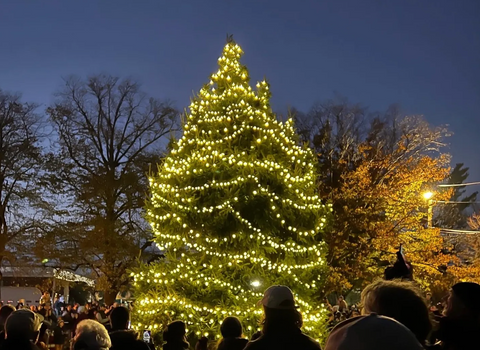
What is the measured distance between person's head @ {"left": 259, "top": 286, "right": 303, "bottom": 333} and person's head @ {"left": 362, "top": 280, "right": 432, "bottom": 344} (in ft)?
3.82

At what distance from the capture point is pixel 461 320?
3.33 m

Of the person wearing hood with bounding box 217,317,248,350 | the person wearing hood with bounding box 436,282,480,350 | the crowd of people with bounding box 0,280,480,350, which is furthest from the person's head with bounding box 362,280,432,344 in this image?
the person wearing hood with bounding box 217,317,248,350

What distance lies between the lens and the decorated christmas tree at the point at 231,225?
430 inches

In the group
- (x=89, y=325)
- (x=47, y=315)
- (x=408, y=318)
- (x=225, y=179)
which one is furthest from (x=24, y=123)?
(x=408, y=318)

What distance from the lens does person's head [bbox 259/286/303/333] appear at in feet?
12.5

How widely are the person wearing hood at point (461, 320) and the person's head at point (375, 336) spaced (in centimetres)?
202

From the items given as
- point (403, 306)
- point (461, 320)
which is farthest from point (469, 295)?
point (403, 306)

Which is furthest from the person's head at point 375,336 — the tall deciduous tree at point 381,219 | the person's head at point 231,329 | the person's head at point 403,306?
the tall deciduous tree at point 381,219

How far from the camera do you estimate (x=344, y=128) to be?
3027 centimetres

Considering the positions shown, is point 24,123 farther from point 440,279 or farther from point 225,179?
point 440,279

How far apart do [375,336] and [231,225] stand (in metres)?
9.64

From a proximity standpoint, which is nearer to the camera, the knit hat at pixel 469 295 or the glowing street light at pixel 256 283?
the knit hat at pixel 469 295

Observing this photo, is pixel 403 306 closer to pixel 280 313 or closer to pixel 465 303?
pixel 465 303

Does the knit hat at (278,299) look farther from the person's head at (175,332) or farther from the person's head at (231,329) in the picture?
the person's head at (175,332)
